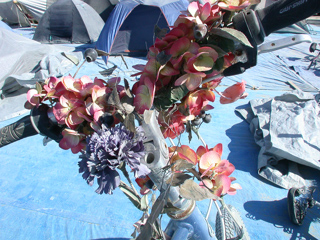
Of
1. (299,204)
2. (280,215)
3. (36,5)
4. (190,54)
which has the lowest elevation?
(280,215)

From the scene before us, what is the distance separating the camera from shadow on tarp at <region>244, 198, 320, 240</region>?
1243 millimetres

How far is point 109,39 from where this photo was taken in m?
3.55

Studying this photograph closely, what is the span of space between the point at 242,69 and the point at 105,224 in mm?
1160

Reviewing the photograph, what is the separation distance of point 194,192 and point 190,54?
0.66ft

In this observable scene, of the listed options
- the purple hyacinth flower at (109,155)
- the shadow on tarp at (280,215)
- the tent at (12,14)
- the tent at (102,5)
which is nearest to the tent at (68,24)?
the tent at (102,5)

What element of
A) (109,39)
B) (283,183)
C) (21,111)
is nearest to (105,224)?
(283,183)

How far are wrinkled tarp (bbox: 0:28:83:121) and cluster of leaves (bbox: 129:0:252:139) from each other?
6.95 feet

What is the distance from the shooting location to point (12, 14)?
6.41m

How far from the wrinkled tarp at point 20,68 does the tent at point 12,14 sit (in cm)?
432

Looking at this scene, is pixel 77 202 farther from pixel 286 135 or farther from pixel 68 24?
pixel 68 24

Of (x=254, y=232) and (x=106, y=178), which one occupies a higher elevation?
(x=106, y=178)

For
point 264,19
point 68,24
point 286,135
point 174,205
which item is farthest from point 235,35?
point 68,24

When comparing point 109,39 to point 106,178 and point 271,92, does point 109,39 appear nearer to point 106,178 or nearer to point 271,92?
point 271,92

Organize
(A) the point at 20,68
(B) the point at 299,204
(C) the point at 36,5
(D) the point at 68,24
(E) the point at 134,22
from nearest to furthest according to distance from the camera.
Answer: (B) the point at 299,204 → (A) the point at 20,68 → (E) the point at 134,22 → (D) the point at 68,24 → (C) the point at 36,5
